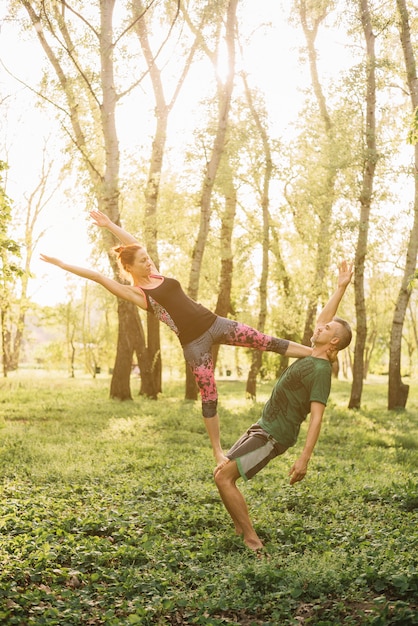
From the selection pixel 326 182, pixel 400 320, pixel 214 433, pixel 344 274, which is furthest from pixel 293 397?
pixel 326 182

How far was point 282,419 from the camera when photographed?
272 inches

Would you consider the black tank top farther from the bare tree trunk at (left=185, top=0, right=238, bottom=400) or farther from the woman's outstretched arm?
the bare tree trunk at (left=185, top=0, right=238, bottom=400)

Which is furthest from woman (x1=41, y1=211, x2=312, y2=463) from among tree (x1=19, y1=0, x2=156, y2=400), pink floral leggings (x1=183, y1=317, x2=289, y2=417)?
tree (x1=19, y1=0, x2=156, y2=400)

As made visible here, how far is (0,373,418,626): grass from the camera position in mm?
5527

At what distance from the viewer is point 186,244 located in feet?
90.5

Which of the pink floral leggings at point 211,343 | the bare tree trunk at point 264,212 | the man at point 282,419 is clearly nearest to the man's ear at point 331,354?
the man at point 282,419

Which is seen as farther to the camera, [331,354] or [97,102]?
[97,102]

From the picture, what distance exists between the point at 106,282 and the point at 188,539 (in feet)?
9.76

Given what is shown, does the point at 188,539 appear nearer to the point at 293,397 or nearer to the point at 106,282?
the point at 293,397

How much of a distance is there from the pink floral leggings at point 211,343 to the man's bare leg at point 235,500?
0.83 metres

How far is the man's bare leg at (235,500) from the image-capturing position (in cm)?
686

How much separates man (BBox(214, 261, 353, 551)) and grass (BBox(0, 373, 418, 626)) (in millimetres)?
590

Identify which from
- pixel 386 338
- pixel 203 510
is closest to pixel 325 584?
pixel 203 510

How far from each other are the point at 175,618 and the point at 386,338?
200ft
